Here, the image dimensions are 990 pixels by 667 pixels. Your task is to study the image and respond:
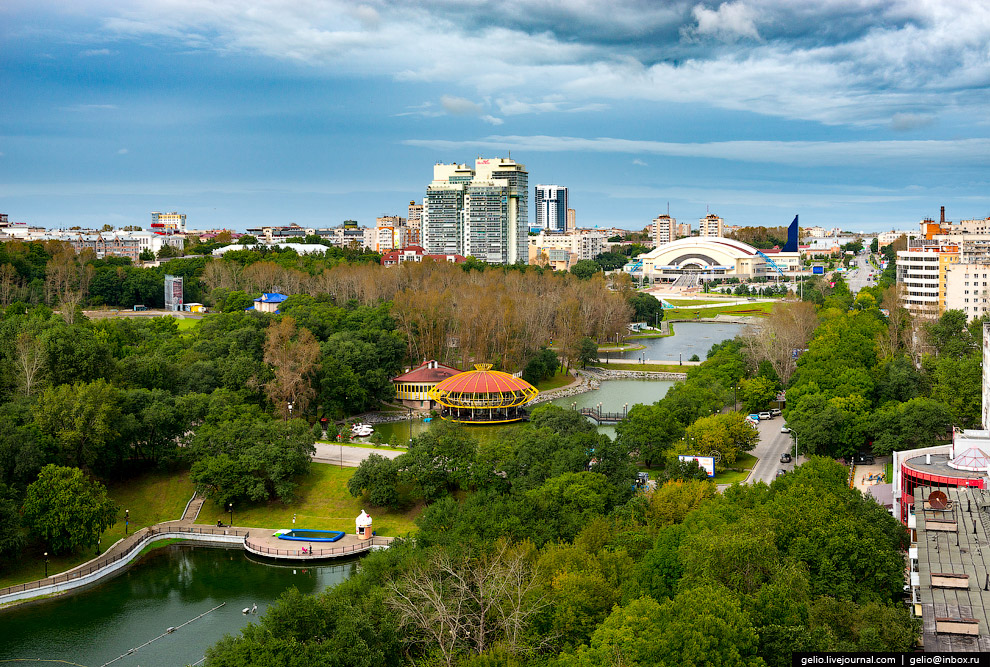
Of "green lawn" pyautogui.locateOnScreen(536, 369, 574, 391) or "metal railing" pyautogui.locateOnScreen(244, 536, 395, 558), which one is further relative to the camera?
"green lawn" pyautogui.locateOnScreen(536, 369, 574, 391)

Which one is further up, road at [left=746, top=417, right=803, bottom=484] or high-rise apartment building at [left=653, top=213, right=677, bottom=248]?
high-rise apartment building at [left=653, top=213, right=677, bottom=248]

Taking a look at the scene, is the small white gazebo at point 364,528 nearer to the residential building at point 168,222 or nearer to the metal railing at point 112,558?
the metal railing at point 112,558

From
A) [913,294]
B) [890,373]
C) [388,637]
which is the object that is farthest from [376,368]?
[913,294]

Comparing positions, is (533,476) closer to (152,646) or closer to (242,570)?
(242,570)

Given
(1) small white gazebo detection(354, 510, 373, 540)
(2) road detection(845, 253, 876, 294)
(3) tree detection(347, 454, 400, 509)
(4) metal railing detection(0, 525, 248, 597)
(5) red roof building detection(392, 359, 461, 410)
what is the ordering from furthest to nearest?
(2) road detection(845, 253, 876, 294) < (5) red roof building detection(392, 359, 461, 410) < (3) tree detection(347, 454, 400, 509) < (1) small white gazebo detection(354, 510, 373, 540) < (4) metal railing detection(0, 525, 248, 597)

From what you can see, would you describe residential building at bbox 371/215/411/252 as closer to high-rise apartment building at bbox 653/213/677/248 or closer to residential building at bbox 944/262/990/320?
high-rise apartment building at bbox 653/213/677/248

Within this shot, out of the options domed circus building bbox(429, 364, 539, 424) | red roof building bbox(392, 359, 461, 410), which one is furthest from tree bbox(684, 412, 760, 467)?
red roof building bbox(392, 359, 461, 410)
